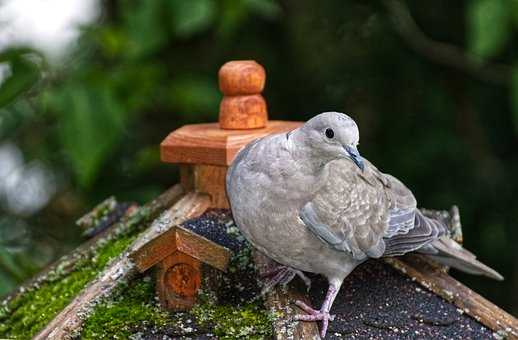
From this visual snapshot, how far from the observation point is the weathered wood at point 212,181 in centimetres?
286

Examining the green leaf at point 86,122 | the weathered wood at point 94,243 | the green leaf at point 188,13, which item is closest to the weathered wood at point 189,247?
the weathered wood at point 94,243

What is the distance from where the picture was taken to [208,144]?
2842 millimetres

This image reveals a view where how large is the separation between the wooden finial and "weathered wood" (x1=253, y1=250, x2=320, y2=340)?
566mm

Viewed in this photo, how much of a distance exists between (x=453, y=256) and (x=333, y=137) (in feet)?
2.52

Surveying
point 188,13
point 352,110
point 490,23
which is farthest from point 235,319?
point 352,110

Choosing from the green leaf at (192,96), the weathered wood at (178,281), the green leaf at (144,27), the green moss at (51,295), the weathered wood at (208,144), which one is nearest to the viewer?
the weathered wood at (178,281)

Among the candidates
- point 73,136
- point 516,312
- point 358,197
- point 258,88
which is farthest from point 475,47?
point 516,312

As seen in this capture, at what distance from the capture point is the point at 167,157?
2.92 m

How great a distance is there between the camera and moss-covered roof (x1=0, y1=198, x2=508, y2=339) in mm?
2326

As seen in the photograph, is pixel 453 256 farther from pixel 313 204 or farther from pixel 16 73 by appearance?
pixel 16 73

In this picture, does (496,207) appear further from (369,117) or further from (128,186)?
(128,186)

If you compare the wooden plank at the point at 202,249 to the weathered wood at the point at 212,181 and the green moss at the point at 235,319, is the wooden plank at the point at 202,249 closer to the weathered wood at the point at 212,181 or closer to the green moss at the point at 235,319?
the green moss at the point at 235,319

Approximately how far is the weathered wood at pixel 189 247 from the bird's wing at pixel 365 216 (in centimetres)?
26

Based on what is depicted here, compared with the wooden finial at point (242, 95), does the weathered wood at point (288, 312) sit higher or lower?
lower
